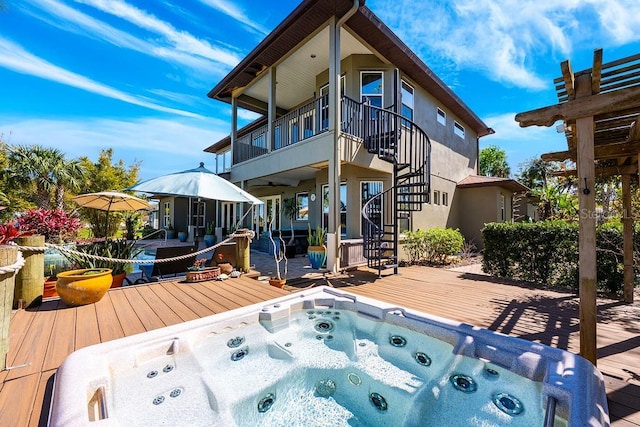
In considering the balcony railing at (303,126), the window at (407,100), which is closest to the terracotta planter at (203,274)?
the balcony railing at (303,126)

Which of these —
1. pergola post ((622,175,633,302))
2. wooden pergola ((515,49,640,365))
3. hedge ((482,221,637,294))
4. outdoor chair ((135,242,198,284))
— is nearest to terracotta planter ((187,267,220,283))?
outdoor chair ((135,242,198,284))

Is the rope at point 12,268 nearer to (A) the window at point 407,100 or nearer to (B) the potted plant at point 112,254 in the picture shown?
(B) the potted plant at point 112,254

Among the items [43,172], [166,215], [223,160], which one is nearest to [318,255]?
[223,160]

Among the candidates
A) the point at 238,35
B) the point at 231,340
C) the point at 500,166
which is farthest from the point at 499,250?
the point at 500,166

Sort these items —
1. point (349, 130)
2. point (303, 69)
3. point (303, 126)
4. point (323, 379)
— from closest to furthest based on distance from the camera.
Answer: point (323, 379) < point (349, 130) < point (303, 69) < point (303, 126)

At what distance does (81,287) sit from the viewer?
368cm

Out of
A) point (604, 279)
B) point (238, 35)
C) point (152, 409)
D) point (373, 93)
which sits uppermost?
point (238, 35)

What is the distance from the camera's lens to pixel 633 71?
2.72 meters

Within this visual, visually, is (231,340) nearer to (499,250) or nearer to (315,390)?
(315,390)

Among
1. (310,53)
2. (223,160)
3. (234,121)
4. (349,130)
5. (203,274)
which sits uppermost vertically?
(310,53)

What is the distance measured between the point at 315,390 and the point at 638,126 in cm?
499

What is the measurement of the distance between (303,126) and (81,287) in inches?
359

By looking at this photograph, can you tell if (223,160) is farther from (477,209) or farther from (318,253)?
(477,209)

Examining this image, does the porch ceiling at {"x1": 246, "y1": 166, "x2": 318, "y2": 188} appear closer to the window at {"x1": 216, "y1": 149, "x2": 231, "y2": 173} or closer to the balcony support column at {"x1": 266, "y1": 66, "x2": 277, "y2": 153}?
the balcony support column at {"x1": 266, "y1": 66, "x2": 277, "y2": 153}
